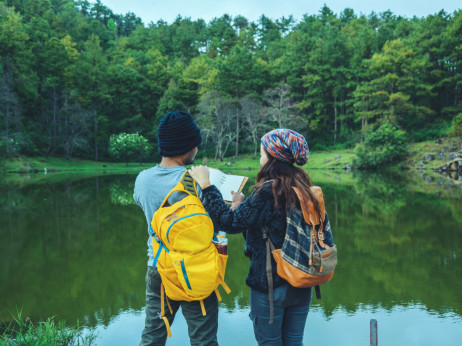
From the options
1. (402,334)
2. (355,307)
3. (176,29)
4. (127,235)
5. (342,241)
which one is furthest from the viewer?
(176,29)

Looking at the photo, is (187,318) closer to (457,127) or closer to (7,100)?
(457,127)

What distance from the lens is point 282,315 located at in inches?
74.4

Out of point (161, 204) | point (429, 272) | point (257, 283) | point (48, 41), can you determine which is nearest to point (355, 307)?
point (429, 272)

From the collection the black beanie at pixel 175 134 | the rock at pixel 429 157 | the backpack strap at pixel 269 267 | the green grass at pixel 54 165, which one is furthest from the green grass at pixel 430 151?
the black beanie at pixel 175 134

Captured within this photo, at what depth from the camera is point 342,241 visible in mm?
6668

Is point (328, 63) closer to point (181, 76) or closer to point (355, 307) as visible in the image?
point (181, 76)

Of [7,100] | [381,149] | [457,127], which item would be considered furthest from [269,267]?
[7,100]

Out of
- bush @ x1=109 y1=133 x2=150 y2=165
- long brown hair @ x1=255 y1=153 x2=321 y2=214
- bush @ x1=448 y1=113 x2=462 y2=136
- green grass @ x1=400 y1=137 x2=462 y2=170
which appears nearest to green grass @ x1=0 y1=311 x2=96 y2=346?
long brown hair @ x1=255 y1=153 x2=321 y2=214

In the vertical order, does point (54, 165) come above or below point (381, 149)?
below

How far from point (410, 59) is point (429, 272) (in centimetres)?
3100

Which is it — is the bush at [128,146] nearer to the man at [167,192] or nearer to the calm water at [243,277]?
the calm water at [243,277]

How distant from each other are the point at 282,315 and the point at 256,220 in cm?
50

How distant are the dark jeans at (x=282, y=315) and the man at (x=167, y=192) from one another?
22 centimetres

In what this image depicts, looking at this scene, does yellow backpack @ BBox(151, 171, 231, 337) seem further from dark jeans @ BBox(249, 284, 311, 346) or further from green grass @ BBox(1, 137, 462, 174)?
green grass @ BBox(1, 137, 462, 174)
